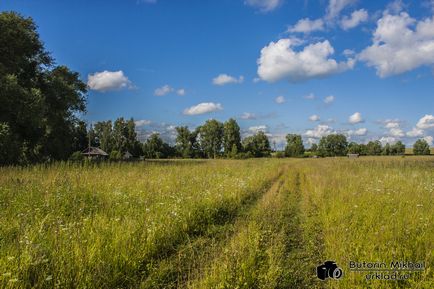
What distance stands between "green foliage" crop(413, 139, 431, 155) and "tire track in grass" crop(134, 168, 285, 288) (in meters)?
162

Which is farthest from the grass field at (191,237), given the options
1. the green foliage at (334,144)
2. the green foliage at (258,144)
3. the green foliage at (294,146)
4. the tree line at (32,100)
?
the green foliage at (334,144)

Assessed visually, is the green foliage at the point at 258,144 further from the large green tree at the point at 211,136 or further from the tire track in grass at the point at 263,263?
the tire track in grass at the point at 263,263

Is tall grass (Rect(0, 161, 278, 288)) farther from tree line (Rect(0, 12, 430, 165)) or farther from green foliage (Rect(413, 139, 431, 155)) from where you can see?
green foliage (Rect(413, 139, 431, 155))

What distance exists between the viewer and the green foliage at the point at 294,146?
130000mm

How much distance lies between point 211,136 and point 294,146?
39.6 m

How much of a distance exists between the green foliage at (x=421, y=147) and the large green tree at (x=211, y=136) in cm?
9506

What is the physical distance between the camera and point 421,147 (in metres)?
147

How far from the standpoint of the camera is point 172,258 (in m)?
5.72

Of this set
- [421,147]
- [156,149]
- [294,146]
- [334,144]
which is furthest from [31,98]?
[421,147]

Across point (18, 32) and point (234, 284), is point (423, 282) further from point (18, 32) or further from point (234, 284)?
point (18, 32)

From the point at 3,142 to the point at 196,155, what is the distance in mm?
93854

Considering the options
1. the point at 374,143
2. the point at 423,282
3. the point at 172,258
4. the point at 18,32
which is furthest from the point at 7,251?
the point at 374,143

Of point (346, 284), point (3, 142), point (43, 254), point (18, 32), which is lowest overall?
point (346, 284)

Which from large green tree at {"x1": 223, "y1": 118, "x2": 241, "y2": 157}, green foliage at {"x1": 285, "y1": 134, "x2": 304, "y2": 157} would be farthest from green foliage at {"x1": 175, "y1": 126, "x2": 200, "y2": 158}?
green foliage at {"x1": 285, "y1": 134, "x2": 304, "y2": 157}
